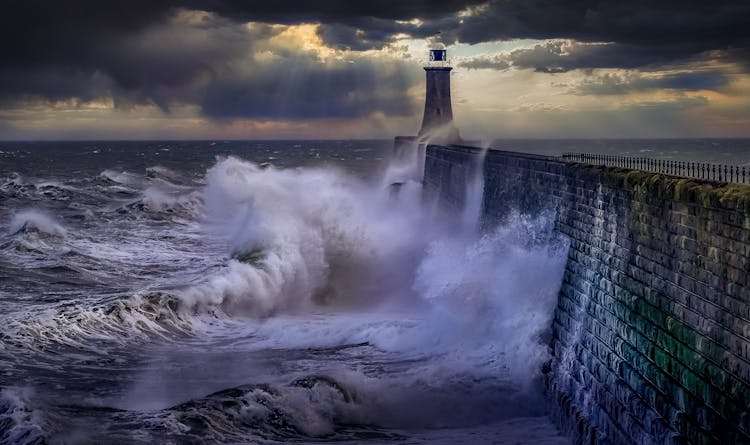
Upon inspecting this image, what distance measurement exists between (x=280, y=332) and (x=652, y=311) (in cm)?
939

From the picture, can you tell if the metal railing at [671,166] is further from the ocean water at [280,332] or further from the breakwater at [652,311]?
the ocean water at [280,332]

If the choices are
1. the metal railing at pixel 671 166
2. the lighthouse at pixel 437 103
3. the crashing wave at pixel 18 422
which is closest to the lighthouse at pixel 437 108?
the lighthouse at pixel 437 103

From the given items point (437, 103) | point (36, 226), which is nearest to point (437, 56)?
point (437, 103)

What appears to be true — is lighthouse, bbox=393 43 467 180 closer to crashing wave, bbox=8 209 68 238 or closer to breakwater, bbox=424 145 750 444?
crashing wave, bbox=8 209 68 238

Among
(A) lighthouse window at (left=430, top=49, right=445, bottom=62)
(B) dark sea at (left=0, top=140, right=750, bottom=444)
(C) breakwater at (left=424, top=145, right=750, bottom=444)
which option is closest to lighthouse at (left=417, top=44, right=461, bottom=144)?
(A) lighthouse window at (left=430, top=49, right=445, bottom=62)

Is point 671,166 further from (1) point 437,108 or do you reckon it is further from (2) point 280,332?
(1) point 437,108

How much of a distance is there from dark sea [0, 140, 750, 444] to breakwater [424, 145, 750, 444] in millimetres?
872

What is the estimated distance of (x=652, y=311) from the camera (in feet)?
29.6

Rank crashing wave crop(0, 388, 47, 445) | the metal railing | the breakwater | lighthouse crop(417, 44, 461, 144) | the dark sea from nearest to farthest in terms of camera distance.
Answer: the breakwater → crashing wave crop(0, 388, 47, 445) → the metal railing → the dark sea → lighthouse crop(417, 44, 461, 144)

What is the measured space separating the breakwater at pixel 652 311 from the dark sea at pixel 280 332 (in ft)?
2.86

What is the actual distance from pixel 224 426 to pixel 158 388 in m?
2.41

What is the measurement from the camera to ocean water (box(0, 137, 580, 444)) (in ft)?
35.6

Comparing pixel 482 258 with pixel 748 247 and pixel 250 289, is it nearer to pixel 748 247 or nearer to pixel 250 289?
pixel 250 289

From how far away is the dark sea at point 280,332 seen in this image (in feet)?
35.6
